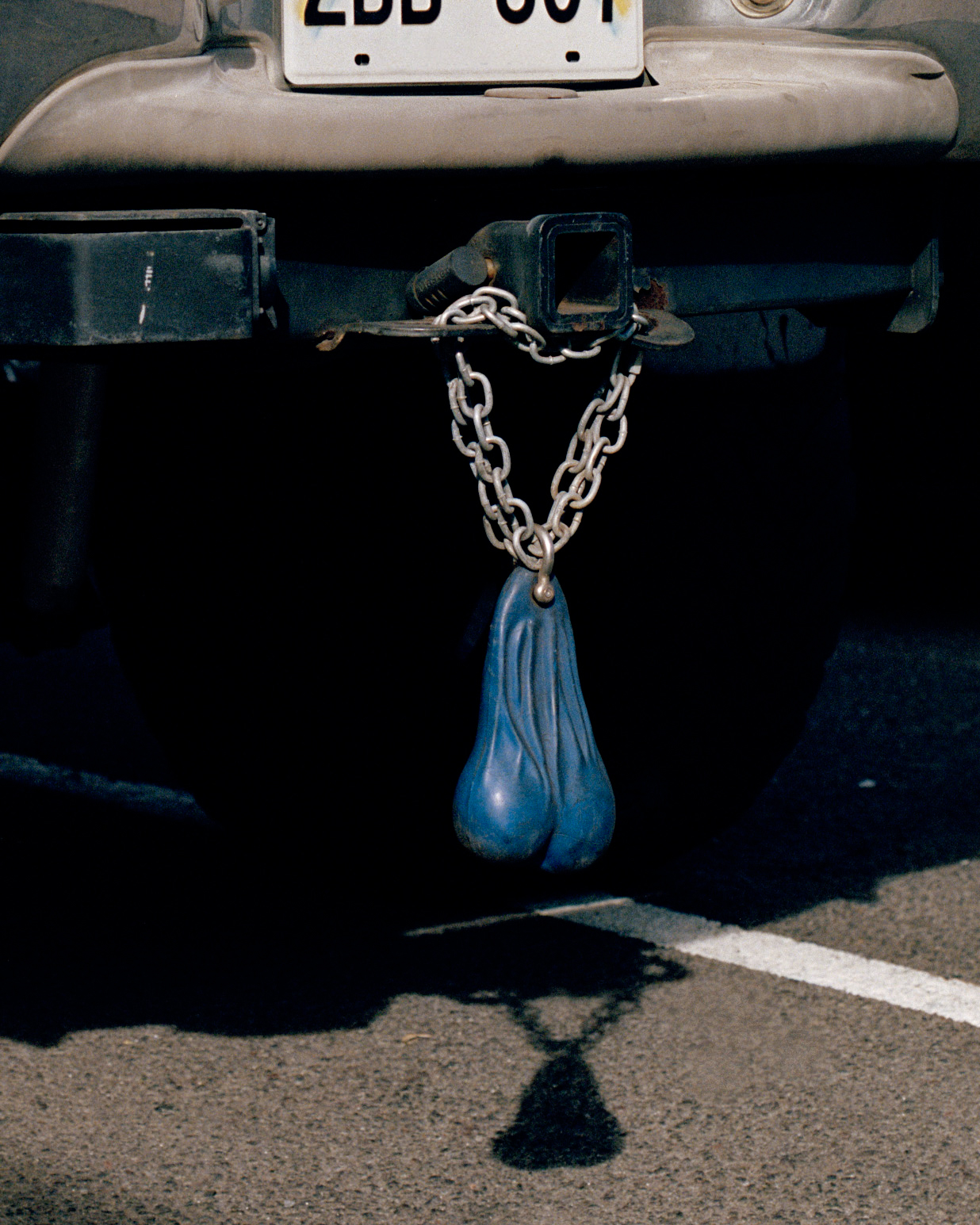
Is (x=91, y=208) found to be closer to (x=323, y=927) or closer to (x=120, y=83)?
(x=120, y=83)

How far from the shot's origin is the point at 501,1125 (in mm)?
2320

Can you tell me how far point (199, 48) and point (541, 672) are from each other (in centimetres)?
76

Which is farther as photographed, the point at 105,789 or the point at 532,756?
the point at 105,789

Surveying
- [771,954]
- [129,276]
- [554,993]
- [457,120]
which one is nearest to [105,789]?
[554,993]

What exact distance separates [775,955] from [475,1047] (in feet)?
1.84

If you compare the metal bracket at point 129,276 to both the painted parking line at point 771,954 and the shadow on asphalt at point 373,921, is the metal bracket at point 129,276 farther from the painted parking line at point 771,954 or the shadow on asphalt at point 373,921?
the painted parking line at point 771,954

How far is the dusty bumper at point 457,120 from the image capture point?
1.89 metres

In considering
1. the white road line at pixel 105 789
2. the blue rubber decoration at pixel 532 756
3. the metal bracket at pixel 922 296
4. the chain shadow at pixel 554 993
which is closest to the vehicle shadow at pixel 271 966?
the chain shadow at pixel 554 993

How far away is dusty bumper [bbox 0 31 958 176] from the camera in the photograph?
6.19 ft

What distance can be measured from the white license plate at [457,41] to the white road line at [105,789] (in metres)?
1.87

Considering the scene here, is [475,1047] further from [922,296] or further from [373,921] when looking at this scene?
[922,296]

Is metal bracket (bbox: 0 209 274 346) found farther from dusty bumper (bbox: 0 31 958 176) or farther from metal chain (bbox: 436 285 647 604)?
metal chain (bbox: 436 285 647 604)

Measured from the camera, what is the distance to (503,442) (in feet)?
6.77

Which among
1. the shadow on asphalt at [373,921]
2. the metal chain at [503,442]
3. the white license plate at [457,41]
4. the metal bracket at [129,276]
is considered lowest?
the shadow on asphalt at [373,921]
